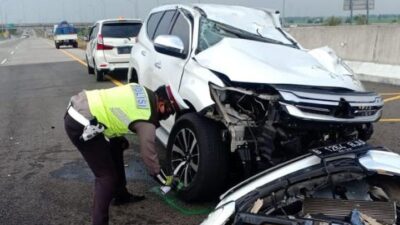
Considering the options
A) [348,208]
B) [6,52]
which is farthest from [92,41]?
[6,52]

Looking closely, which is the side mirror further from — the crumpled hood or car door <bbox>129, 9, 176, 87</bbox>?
car door <bbox>129, 9, 176, 87</bbox>

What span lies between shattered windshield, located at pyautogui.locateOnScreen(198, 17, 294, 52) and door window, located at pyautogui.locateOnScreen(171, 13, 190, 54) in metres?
0.15

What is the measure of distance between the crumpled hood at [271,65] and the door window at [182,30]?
509 mm

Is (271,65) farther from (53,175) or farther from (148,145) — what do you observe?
(53,175)

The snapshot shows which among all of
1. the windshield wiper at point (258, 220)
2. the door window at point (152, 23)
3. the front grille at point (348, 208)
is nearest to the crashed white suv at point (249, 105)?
the front grille at point (348, 208)

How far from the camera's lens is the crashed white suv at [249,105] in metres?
4.09

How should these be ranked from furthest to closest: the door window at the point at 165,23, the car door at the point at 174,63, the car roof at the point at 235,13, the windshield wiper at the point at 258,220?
the door window at the point at 165,23, the car roof at the point at 235,13, the car door at the point at 174,63, the windshield wiper at the point at 258,220

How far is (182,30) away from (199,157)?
1.96 m

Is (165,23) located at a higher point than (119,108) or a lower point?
higher

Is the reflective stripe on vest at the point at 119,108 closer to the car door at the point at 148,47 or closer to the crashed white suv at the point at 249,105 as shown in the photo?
the crashed white suv at the point at 249,105

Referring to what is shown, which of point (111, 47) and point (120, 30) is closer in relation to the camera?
point (111, 47)

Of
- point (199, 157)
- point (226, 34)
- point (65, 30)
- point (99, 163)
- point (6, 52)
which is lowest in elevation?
point (6, 52)

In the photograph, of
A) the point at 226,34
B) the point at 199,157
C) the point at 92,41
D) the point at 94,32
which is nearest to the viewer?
the point at 199,157

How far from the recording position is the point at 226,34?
5.62 meters
